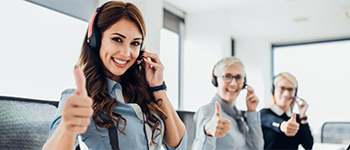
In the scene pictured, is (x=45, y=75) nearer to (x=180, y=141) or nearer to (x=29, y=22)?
(x=29, y=22)

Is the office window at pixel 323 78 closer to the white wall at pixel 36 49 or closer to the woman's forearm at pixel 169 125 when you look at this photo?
the white wall at pixel 36 49

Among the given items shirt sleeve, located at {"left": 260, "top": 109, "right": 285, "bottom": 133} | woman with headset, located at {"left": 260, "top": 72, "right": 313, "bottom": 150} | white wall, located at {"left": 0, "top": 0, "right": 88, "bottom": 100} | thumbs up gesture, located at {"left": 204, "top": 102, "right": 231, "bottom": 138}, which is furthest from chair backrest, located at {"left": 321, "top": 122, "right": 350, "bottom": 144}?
white wall, located at {"left": 0, "top": 0, "right": 88, "bottom": 100}

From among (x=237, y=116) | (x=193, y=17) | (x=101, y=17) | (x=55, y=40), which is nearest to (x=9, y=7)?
(x=55, y=40)

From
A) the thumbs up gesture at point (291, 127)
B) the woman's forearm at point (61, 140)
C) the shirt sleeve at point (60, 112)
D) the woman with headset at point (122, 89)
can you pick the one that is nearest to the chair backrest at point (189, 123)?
the thumbs up gesture at point (291, 127)

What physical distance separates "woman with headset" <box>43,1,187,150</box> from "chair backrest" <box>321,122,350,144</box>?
9.90 feet

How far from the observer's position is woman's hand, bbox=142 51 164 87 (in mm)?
1187

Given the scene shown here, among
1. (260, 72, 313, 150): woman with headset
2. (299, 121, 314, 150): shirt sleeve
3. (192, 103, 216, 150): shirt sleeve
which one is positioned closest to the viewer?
(192, 103, 216, 150): shirt sleeve

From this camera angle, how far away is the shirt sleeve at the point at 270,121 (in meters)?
2.26

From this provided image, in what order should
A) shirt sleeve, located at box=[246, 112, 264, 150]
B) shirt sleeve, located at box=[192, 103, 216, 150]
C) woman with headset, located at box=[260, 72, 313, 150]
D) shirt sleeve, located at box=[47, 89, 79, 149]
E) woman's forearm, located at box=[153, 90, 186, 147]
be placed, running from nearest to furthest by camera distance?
shirt sleeve, located at box=[47, 89, 79, 149], woman's forearm, located at box=[153, 90, 186, 147], shirt sleeve, located at box=[192, 103, 216, 150], shirt sleeve, located at box=[246, 112, 264, 150], woman with headset, located at box=[260, 72, 313, 150]

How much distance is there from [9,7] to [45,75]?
59 centimetres

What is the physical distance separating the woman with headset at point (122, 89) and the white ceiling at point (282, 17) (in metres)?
3.13

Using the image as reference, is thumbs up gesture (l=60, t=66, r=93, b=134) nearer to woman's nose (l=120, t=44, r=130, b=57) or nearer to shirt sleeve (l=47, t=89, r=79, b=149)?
shirt sleeve (l=47, t=89, r=79, b=149)

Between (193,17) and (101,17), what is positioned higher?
(193,17)

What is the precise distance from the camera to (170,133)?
1.18 m
